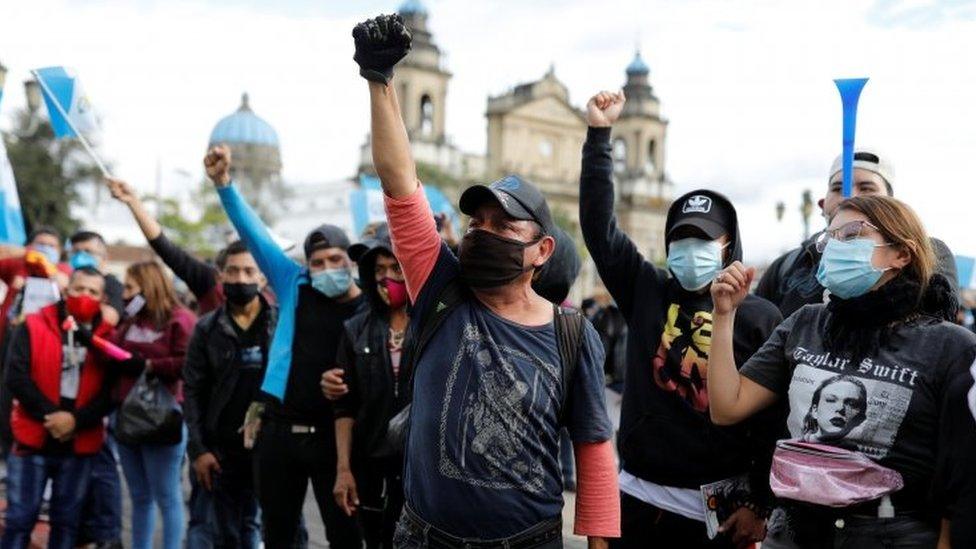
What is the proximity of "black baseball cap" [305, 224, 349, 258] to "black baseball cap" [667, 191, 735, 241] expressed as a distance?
1995 mm

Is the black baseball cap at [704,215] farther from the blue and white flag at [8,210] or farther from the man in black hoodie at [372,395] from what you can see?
the blue and white flag at [8,210]

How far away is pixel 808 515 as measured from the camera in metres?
3.30

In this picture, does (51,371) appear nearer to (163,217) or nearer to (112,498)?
(112,498)

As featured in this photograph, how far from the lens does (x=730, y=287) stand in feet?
11.1

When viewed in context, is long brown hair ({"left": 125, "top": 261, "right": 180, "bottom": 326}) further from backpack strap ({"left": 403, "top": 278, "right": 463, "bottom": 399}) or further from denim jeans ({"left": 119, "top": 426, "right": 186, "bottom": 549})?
backpack strap ({"left": 403, "top": 278, "right": 463, "bottom": 399})

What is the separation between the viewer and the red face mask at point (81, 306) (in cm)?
644

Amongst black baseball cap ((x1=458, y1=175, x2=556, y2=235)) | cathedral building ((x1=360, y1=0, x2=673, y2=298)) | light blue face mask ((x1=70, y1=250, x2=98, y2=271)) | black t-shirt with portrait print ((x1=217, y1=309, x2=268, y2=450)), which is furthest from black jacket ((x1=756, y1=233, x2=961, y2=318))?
cathedral building ((x1=360, y1=0, x2=673, y2=298))

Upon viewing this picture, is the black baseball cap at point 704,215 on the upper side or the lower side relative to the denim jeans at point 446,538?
upper

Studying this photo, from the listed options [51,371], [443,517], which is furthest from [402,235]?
[51,371]

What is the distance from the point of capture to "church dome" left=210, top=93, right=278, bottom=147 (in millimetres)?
61594

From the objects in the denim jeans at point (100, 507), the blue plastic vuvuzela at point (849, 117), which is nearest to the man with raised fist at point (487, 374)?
the blue plastic vuvuzela at point (849, 117)

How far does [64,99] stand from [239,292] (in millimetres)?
2262

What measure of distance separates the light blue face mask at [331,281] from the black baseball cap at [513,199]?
7.01 feet

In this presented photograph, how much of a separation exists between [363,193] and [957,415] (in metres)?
8.77
